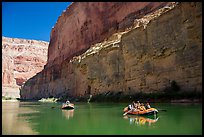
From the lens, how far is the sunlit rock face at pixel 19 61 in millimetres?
103800

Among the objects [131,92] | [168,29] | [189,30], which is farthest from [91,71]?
[189,30]

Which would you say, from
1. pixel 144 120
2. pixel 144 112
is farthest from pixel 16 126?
pixel 144 112

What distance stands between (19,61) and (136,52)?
99993mm

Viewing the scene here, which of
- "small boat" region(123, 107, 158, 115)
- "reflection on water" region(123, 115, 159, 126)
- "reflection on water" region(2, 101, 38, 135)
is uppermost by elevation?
"small boat" region(123, 107, 158, 115)

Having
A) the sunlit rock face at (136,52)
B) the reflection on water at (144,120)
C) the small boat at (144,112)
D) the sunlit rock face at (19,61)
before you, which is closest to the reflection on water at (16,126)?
the reflection on water at (144,120)

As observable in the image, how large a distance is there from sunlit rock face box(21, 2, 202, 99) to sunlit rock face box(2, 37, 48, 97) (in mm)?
43392

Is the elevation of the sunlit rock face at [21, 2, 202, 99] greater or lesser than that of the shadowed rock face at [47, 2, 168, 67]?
lesser

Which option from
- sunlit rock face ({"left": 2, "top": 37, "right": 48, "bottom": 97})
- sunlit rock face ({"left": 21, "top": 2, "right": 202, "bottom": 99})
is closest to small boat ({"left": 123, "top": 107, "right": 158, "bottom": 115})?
sunlit rock face ({"left": 21, "top": 2, "right": 202, "bottom": 99})

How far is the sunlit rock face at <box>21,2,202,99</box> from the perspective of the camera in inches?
945

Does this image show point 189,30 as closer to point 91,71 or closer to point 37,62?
point 91,71

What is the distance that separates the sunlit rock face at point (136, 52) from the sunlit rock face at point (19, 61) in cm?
4339

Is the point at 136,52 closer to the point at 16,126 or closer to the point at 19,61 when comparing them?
the point at 16,126

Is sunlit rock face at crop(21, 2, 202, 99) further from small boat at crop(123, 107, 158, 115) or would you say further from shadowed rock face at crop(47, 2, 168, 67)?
small boat at crop(123, 107, 158, 115)

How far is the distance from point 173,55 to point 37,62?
105258 mm
